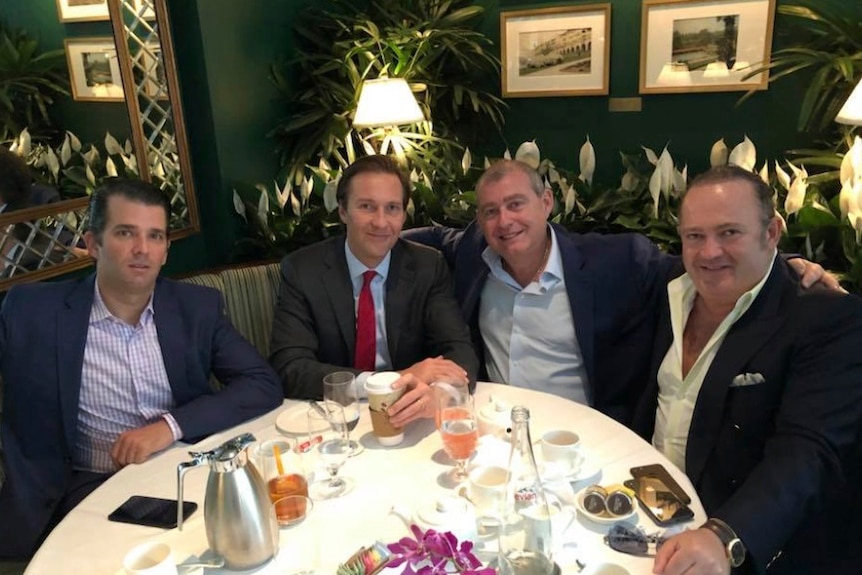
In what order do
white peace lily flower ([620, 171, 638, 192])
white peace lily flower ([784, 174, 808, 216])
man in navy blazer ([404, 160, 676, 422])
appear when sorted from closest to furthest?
man in navy blazer ([404, 160, 676, 422]) → white peace lily flower ([784, 174, 808, 216]) → white peace lily flower ([620, 171, 638, 192])

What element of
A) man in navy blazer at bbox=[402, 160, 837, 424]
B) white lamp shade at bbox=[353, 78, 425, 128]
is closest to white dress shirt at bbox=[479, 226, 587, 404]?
man in navy blazer at bbox=[402, 160, 837, 424]

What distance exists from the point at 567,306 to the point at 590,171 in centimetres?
149

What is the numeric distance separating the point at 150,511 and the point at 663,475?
102 cm

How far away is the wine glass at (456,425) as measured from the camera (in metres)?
1.37

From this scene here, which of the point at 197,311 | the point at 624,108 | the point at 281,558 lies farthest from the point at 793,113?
the point at 281,558

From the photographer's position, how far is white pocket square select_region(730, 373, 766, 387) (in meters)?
1.57

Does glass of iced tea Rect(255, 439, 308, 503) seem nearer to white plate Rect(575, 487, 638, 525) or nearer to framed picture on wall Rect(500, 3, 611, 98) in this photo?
white plate Rect(575, 487, 638, 525)

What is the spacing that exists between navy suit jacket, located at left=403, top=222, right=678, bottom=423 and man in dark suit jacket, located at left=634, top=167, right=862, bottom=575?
32 cm

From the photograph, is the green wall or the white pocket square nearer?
the white pocket square

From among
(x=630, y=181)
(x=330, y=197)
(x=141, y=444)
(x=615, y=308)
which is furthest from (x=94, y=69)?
(x=630, y=181)

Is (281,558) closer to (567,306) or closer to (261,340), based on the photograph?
(567,306)

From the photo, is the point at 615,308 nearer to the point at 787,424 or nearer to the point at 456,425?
the point at 787,424

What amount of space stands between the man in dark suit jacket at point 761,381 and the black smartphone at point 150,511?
109 cm

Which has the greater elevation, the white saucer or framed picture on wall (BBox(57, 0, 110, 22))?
framed picture on wall (BBox(57, 0, 110, 22))
